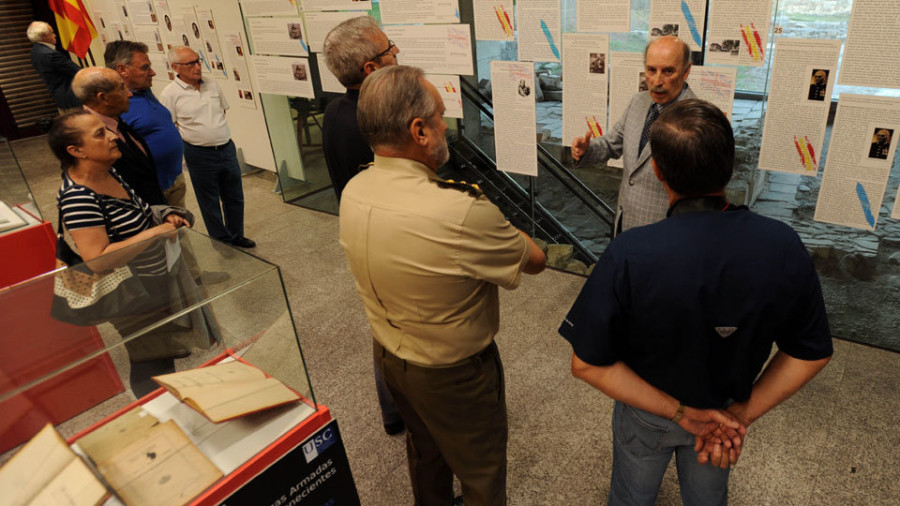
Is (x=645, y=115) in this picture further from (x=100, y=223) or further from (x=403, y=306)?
(x=100, y=223)

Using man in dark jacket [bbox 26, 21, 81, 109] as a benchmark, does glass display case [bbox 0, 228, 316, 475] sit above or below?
below

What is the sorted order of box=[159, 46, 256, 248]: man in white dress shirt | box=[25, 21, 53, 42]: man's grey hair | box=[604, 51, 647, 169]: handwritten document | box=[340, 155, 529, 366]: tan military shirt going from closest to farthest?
box=[340, 155, 529, 366]: tan military shirt, box=[604, 51, 647, 169]: handwritten document, box=[159, 46, 256, 248]: man in white dress shirt, box=[25, 21, 53, 42]: man's grey hair

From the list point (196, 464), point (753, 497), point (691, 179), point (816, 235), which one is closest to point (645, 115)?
point (816, 235)

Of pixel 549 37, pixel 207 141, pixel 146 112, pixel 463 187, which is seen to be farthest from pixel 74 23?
pixel 463 187

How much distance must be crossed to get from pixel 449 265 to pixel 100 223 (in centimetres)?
156

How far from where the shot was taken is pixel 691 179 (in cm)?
113

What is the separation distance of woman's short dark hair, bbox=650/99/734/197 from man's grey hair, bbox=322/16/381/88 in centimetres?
128

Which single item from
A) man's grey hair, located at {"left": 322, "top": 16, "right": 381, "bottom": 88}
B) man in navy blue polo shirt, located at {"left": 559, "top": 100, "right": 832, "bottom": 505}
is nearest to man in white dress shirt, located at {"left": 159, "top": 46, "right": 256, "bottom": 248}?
man's grey hair, located at {"left": 322, "top": 16, "right": 381, "bottom": 88}

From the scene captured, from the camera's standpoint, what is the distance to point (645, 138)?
246cm

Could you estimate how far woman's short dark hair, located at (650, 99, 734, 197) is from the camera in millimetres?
1100

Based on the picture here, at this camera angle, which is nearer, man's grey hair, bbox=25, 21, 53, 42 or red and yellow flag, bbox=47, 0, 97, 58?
red and yellow flag, bbox=47, 0, 97, 58

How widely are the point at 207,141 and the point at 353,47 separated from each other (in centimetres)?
256

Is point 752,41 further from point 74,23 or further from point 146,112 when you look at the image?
point 74,23

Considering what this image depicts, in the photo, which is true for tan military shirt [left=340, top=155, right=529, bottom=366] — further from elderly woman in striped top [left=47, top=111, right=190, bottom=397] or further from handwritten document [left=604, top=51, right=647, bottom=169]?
handwritten document [left=604, top=51, right=647, bottom=169]
